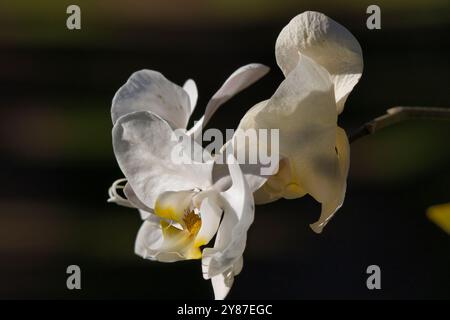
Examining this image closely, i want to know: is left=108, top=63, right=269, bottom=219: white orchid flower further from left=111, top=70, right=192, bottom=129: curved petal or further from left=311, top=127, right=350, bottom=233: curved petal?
left=311, top=127, right=350, bottom=233: curved petal

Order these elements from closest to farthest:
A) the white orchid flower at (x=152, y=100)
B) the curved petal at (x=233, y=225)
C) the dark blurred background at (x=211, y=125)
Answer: the curved petal at (x=233, y=225) → the white orchid flower at (x=152, y=100) → the dark blurred background at (x=211, y=125)

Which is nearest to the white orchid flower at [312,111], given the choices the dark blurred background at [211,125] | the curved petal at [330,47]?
the curved petal at [330,47]

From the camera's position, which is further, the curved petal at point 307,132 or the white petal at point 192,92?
the white petal at point 192,92

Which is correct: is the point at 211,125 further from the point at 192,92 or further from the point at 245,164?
the point at 245,164

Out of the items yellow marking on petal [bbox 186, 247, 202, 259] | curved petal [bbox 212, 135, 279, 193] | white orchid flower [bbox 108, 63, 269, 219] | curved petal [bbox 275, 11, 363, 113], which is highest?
curved petal [bbox 275, 11, 363, 113]

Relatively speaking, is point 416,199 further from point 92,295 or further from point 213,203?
point 213,203

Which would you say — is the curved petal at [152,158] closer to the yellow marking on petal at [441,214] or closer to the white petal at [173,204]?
the white petal at [173,204]

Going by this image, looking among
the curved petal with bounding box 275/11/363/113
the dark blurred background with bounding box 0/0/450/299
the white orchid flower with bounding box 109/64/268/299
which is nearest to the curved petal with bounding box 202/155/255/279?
the white orchid flower with bounding box 109/64/268/299

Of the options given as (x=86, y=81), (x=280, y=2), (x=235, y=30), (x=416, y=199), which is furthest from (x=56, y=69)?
(x=416, y=199)
